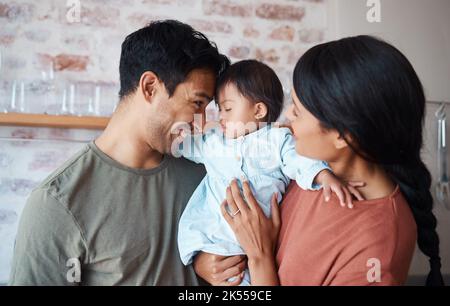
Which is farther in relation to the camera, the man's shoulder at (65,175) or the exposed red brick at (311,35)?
the exposed red brick at (311,35)

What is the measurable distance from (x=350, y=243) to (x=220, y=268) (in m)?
0.39

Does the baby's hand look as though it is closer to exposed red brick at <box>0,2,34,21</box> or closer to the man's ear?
the man's ear

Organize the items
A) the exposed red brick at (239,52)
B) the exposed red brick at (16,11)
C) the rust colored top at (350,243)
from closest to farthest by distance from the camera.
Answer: the rust colored top at (350,243)
the exposed red brick at (16,11)
the exposed red brick at (239,52)

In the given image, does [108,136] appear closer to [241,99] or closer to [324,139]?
[241,99]

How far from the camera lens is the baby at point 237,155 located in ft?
3.88

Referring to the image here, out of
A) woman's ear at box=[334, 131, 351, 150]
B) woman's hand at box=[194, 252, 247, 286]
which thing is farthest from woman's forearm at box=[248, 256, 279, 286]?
woman's ear at box=[334, 131, 351, 150]

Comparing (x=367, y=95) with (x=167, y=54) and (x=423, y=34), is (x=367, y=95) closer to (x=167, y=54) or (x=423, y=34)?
(x=167, y=54)

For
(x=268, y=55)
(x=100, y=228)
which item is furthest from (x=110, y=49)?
(x=100, y=228)

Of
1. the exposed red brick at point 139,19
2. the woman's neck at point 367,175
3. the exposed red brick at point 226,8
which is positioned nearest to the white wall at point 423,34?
the exposed red brick at point 226,8

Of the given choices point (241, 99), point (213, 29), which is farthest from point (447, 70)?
point (241, 99)

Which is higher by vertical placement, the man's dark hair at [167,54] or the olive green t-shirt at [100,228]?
the man's dark hair at [167,54]

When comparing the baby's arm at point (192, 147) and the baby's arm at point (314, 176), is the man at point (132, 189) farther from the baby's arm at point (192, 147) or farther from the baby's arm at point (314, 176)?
the baby's arm at point (314, 176)

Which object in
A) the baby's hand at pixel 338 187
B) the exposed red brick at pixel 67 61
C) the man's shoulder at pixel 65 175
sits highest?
the exposed red brick at pixel 67 61

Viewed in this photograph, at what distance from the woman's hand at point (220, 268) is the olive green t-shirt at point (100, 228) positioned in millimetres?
53
